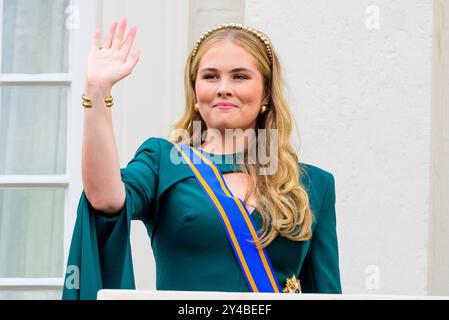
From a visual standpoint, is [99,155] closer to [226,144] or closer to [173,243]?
[173,243]

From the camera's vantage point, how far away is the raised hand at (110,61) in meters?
2.81

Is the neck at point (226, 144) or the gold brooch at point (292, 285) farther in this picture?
the neck at point (226, 144)

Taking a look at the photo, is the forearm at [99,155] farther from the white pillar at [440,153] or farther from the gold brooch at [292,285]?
the white pillar at [440,153]

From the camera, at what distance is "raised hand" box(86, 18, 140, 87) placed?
2.81 metres

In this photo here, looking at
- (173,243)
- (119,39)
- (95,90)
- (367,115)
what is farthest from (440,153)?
(95,90)

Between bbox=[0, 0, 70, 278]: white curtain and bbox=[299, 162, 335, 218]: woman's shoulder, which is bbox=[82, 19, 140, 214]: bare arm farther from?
bbox=[0, 0, 70, 278]: white curtain

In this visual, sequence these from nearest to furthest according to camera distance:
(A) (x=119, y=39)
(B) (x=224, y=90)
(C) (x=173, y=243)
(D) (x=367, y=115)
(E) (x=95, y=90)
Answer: (E) (x=95, y=90) → (A) (x=119, y=39) → (C) (x=173, y=243) → (B) (x=224, y=90) → (D) (x=367, y=115)

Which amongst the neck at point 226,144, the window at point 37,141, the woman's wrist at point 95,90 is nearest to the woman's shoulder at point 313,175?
the neck at point 226,144

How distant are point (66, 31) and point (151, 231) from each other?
1682 millimetres

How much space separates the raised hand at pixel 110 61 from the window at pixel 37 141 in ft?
5.47

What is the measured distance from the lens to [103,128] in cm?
283

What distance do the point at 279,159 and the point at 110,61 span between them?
0.70m

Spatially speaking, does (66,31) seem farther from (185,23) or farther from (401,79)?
(401,79)
